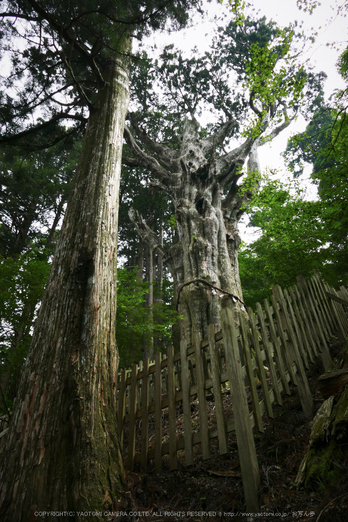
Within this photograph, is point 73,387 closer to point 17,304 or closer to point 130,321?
point 17,304

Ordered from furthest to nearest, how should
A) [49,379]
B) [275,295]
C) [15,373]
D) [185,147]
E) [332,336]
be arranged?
1. [185,147]
2. [15,373]
3. [332,336]
4. [275,295]
5. [49,379]

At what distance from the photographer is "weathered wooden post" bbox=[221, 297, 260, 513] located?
1800mm

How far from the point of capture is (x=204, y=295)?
6371 mm

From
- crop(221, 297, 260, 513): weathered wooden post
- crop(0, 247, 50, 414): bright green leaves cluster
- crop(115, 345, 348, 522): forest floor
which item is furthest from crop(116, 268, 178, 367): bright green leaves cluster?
crop(221, 297, 260, 513): weathered wooden post

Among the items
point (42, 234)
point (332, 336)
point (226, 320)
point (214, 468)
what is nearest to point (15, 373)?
point (214, 468)

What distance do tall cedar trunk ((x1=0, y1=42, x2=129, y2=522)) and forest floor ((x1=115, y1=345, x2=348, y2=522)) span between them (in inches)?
12.3

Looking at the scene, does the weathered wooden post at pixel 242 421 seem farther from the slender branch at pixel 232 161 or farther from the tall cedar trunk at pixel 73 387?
the slender branch at pixel 232 161

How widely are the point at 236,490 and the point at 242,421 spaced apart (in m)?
0.46

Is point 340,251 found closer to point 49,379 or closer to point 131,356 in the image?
point 131,356

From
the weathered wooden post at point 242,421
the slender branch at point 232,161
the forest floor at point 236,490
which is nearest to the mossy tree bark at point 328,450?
the forest floor at point 236,490

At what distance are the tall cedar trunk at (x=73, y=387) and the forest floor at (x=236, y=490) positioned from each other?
0.31 metres

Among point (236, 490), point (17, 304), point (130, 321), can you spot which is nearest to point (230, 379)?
point (236, 490)

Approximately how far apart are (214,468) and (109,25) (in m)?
6.39

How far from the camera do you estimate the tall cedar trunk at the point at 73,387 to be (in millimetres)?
1842
